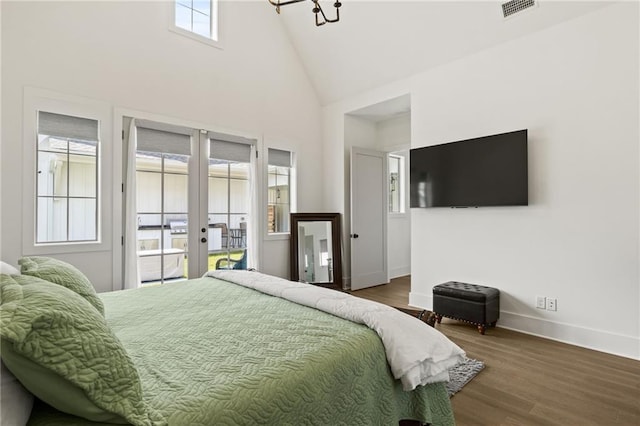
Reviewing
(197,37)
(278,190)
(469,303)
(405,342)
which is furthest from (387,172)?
(405,342)

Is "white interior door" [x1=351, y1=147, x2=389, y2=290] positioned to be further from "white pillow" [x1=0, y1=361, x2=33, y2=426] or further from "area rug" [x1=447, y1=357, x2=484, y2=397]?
"white pillow" [x1=0, y1=361, x2=33, y2=426]

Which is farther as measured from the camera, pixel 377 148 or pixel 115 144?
pixel 377 148

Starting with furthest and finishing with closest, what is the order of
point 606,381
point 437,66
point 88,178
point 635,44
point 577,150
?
point 437,66, point 88,178, point 577,150, point 635,44, point 606,381

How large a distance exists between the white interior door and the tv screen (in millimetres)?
1175

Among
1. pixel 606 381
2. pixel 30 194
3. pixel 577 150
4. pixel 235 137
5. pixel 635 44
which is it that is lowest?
pixel 606 381

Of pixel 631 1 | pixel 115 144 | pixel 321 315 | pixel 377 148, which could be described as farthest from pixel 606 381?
pixel 115 144

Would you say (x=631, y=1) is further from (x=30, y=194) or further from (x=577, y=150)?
(x=30, y=194)

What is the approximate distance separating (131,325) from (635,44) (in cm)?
422

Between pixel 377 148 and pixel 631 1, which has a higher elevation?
pixel 631 1

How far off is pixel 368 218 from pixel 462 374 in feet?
10.4

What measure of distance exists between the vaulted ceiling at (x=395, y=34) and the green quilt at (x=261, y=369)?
136 inches

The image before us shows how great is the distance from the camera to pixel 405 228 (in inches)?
263

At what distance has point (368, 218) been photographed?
5.41 meters

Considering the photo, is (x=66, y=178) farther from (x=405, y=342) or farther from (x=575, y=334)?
(x=575, y=334)
